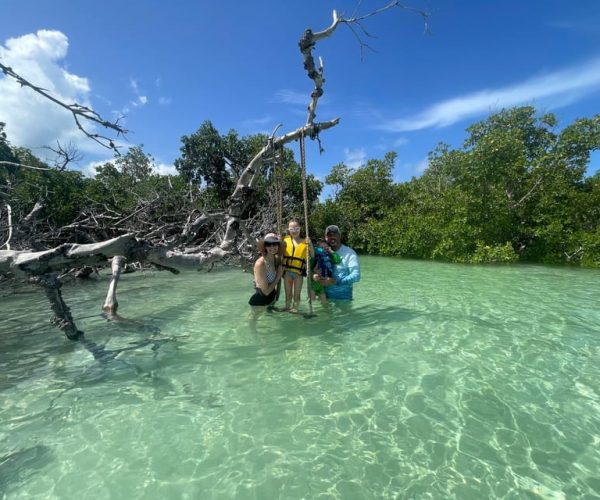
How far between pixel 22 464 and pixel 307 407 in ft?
8.66

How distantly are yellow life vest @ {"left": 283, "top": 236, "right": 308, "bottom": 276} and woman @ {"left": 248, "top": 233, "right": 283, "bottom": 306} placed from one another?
0.21 metres

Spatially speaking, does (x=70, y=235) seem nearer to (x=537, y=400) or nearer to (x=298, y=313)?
(x=298, y=313)

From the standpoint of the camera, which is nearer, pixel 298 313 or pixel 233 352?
pixel 233 352

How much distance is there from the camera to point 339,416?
11.5 ft

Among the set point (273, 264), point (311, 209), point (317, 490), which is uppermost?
point (311, 209)

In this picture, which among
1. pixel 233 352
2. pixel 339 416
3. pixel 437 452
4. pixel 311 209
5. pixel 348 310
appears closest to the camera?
pixel 437 452

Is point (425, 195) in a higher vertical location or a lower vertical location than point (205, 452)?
higher

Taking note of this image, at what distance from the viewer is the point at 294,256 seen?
21.2ft

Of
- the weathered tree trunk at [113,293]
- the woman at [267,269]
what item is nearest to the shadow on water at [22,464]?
the weathered tree trunk at [113,293]

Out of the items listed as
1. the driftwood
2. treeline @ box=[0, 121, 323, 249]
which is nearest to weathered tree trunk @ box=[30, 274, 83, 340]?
the driftwood

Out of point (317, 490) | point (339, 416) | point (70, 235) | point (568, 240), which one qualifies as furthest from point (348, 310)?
point (568, 240)

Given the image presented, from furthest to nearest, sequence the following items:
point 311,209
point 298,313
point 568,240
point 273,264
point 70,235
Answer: point 311,209 < point 568,240 < point 70,235 < point 298,313 < point 273,264

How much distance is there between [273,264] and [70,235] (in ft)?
36.3

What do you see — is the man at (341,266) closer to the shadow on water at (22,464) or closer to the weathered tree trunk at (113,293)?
the weathered tree trunk at (113,293)
